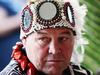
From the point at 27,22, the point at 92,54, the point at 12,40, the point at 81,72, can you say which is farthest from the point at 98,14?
the point at 27,22

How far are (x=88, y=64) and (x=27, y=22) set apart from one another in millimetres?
1280

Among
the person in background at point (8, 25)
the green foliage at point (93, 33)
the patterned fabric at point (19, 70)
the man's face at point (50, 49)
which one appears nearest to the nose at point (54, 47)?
the man's face at point (50, 49)

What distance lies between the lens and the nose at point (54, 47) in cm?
156

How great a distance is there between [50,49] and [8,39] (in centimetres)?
103

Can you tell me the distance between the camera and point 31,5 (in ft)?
5.32

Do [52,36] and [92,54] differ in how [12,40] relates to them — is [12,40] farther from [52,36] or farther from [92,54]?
[52,36]

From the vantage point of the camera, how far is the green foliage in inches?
112

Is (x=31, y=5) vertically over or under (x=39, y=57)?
over

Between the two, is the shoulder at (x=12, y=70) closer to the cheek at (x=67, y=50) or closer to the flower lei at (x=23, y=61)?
the flower lei at (x=23, y=61)

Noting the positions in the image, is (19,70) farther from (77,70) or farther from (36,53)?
(77,70)

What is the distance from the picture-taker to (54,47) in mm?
1562

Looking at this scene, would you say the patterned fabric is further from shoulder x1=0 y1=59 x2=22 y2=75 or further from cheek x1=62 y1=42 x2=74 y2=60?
cheek x1=62 y1=42 x2=74 y2=60

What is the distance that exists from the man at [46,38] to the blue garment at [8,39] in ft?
2.81

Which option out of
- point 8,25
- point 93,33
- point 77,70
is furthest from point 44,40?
point 93,33
